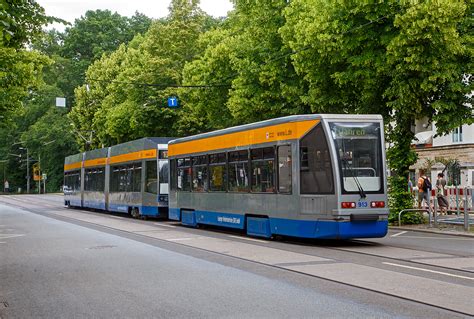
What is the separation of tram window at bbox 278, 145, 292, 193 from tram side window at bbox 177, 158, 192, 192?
20.6ft

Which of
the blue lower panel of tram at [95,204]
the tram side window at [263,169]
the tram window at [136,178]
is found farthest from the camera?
the blue lower panel of tram at [95,204]

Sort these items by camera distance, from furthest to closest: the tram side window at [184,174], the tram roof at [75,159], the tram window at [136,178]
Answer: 1. the tram roof at [75,159]
2. the tram window at [136,178]
3. the tram side window at [184,174]

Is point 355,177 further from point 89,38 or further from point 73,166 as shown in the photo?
point 89,38

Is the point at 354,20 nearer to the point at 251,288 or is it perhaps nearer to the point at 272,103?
the point at 272,103

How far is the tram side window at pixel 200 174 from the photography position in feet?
66.6

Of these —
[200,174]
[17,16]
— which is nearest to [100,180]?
[200,174]

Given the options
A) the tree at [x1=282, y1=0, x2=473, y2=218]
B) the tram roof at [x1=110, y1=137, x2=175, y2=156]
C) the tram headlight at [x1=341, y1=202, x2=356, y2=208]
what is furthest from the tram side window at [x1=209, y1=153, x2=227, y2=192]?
the tram roof at [x1=110, y1=137, x2=175, y2=156]

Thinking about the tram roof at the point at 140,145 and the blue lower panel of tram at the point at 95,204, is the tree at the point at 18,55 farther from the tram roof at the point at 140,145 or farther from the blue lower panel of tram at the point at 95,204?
the blue lower panel of tram at the point at 95,204

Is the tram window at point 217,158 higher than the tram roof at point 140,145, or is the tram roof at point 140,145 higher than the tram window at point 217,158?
the tram roof at point 140,145

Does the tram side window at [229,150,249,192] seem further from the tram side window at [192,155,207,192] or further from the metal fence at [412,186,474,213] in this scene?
the metal fence at [412,186,474,213]

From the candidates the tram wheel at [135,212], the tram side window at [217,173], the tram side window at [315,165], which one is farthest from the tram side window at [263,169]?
the tram wheel at [135,212]

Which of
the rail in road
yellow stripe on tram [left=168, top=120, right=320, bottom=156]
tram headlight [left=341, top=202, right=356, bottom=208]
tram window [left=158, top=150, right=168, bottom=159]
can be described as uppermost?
tram window [left=158, top=150, right=168, bottom=159]

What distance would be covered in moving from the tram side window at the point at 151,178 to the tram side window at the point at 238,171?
8999mm

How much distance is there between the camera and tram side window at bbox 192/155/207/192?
20312 millimetres
